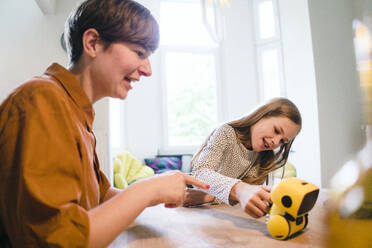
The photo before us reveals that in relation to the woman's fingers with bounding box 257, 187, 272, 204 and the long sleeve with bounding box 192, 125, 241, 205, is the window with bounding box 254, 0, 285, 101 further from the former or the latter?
the woman's fingers with bounding box 257, 187, 272, 204

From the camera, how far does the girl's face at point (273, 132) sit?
1184 millimetres

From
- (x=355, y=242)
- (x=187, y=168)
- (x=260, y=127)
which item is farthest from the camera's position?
(x=187, y=168)

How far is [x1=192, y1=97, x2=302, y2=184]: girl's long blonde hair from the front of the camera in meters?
1.22

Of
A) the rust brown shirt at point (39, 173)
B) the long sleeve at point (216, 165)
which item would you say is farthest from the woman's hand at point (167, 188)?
the long sleeve at point (216, 165)

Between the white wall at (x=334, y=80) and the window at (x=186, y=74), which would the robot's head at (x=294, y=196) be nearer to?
the white wall at (x=334, y=80)

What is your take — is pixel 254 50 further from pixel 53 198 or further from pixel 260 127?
pixel 53 198

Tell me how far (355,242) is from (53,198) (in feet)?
1.29

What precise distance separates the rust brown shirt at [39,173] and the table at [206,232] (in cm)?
20

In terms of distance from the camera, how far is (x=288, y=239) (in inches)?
23.5

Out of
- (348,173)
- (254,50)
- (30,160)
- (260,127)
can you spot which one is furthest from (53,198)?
(254,50)

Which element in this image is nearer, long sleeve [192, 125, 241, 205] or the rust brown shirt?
the rust brown shirt

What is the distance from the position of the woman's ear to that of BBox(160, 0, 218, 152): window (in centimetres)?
372

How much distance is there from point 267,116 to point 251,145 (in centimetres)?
16

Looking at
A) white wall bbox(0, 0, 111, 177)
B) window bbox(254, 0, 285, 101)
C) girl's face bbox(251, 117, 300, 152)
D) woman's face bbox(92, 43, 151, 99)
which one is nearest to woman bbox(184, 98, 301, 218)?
girl's face bbox(251, 117, 300, 152)
